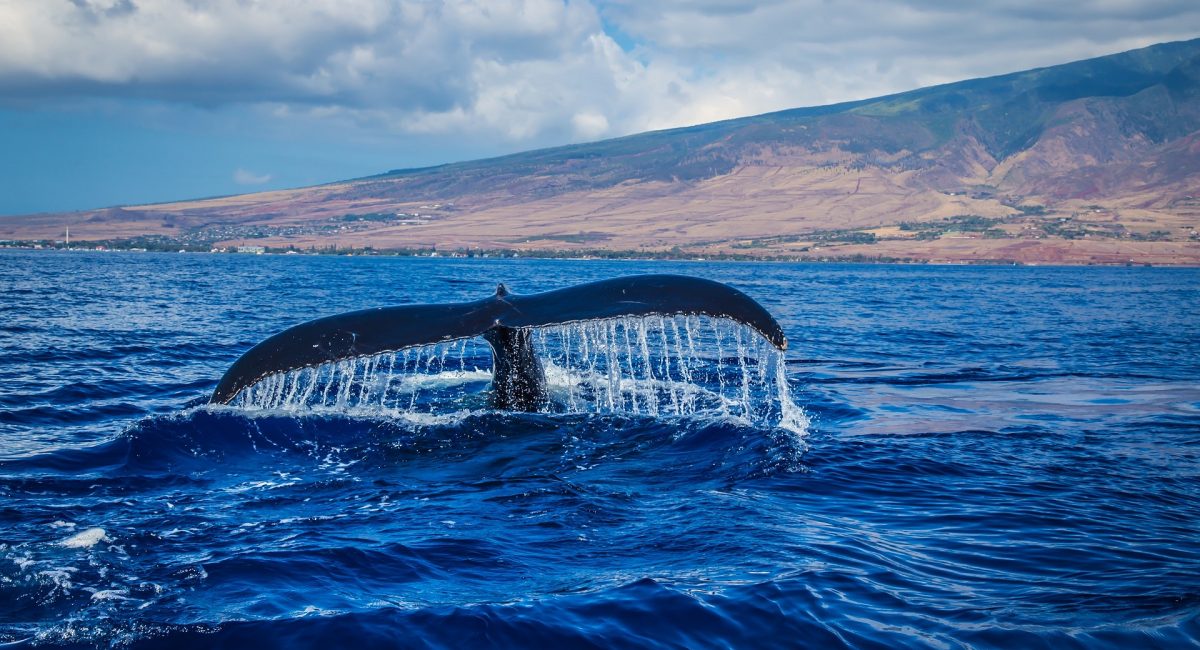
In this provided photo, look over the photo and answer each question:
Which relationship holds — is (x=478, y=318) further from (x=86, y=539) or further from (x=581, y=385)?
(x=581, y=385)

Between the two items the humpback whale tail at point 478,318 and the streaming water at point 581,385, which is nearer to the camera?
the humpback whale tail at point 478,318

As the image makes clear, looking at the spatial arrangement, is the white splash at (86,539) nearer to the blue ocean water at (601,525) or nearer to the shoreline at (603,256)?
the blue ocean water at (601,525)

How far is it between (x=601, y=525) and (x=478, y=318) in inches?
109

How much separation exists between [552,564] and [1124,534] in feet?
12.0

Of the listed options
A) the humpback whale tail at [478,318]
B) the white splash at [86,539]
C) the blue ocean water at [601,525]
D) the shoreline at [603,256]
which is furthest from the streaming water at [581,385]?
the shoreline at [603,256]

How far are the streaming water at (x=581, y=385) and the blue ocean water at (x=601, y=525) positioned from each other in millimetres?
529

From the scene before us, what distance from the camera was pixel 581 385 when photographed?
42.2 feet

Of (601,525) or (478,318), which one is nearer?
(601,525)

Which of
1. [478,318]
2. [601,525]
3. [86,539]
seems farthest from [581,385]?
[86,539]

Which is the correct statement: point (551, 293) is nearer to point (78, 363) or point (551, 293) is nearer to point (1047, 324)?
point (78, 363)

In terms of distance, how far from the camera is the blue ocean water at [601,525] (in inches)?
188

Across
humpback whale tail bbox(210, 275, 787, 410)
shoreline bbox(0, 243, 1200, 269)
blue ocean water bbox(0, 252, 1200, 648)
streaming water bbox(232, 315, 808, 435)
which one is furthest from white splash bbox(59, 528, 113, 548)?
shoreline bbox(0, 243, 1200, 269)

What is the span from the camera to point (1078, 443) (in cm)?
924

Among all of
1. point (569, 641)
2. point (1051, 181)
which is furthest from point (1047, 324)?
point (1051, 181)
